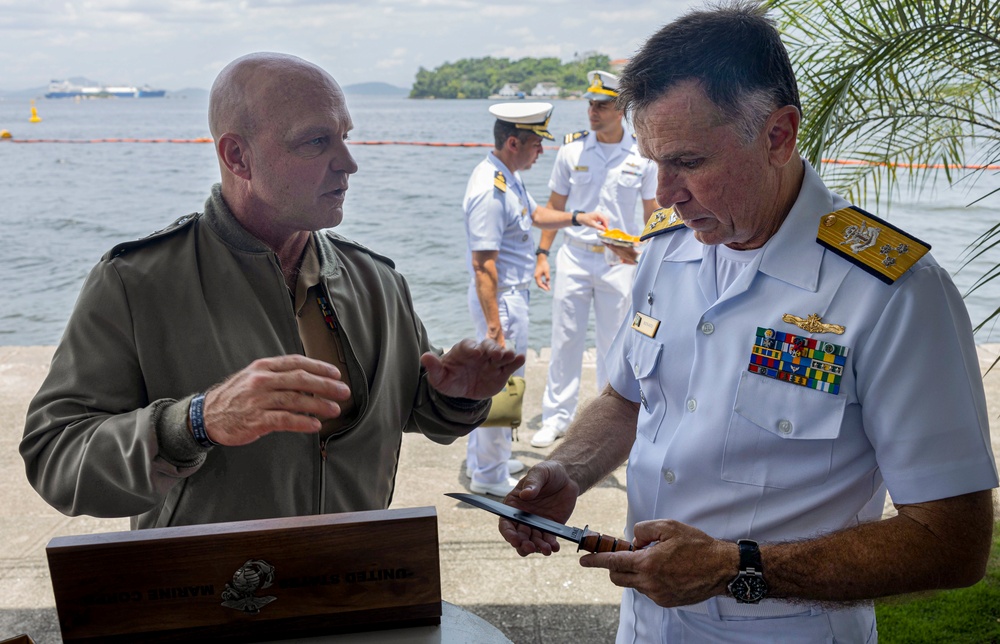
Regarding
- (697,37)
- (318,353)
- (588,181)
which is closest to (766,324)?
(697,37)

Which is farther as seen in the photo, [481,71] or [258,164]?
[481,71]

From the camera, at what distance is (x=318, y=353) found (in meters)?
2.06

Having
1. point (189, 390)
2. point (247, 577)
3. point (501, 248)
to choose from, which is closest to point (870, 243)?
point (247, 577)

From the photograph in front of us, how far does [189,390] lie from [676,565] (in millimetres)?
1114

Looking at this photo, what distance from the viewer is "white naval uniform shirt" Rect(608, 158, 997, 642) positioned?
1560mm

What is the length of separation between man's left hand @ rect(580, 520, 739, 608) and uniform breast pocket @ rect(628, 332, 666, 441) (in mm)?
365

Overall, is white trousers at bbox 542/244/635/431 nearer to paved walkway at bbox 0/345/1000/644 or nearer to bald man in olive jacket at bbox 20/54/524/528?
paved walkway at bbox 0/345/1000/644

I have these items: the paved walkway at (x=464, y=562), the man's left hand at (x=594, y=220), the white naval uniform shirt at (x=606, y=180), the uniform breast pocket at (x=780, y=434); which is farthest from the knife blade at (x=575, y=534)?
the white naval uniform shirt at (x=606, y=180)

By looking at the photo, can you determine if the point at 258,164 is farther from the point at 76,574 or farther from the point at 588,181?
the point at 588,181

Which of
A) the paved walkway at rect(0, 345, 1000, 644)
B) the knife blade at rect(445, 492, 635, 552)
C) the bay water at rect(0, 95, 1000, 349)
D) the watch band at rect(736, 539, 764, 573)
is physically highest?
the watch band at rect(736, 539, 764, 573)

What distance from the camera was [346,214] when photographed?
20250mm

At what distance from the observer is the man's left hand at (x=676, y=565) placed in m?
1.58

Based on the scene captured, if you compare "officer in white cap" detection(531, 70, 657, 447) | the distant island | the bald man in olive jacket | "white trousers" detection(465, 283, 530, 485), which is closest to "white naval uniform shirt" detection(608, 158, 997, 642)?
the bald man in olive jacket

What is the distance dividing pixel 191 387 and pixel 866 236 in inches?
58.6
